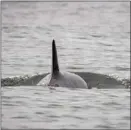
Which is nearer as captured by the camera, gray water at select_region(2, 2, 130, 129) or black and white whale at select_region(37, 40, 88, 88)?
gray water at select_region(2, 2, 130, 129)

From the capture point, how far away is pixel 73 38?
91.2 ft

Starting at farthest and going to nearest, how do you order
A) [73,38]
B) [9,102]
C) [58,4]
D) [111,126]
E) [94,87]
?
[58,4] < [73,38] < [94,87] < [9,102] < [111,126]

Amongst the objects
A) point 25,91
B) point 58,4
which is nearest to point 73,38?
point 25,91

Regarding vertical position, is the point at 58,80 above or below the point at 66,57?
above

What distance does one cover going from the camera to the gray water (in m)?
14.7

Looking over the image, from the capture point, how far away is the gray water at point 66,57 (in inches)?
579

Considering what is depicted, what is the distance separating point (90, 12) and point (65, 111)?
21.7 meters

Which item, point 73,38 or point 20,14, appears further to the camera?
point 20,14

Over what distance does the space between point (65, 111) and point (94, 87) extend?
3.91 m

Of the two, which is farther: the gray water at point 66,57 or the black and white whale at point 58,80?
the black and white whale at point 58,80

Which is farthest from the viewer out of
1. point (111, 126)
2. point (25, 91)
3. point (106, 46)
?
point (106, 46)

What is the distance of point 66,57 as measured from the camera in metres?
24.2

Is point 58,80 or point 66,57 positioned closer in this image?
point 58,80

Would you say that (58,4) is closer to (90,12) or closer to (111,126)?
(90,12)
